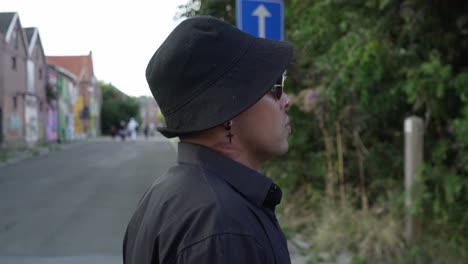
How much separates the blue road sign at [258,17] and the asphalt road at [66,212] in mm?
2908

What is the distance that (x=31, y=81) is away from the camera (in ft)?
20.8

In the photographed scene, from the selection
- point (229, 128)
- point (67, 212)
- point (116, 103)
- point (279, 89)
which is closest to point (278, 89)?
point (279, 89)

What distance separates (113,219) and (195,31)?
22.9 feet

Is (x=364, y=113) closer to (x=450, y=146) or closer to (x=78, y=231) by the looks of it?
(x=450, y=146)

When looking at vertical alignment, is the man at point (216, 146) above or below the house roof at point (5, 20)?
below

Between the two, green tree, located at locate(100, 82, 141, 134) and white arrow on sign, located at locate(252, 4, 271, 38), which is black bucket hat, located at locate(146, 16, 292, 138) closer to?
green tree, located at locate(100, 82, 141, 134)


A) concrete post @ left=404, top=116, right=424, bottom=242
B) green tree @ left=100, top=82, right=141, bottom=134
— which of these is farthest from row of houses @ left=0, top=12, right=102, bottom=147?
concrete post @ left=404, top=116, right=424, bottom=242

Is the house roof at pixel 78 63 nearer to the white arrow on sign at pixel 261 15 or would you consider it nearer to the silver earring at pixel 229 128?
the silver earring at pixel 229 128

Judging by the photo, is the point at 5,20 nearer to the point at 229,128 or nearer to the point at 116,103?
the point at 229,128

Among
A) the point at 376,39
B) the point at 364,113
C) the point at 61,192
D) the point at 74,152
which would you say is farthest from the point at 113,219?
the point at 74,152

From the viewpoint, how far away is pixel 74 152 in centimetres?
2284

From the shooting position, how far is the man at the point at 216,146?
1.01 metres

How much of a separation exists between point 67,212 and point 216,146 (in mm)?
7574

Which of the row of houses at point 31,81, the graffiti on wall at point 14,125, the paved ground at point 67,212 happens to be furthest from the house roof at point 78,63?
the graffiti on wall at point 14,125
